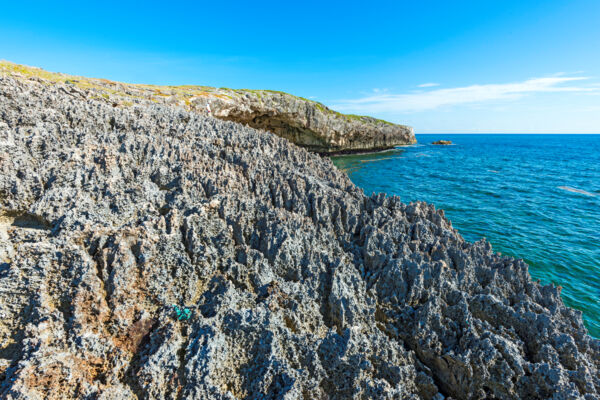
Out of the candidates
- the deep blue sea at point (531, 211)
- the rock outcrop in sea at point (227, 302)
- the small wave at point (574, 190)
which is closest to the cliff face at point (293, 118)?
the deep blue sea at point (531, 211)

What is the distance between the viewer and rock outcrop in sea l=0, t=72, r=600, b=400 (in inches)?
257

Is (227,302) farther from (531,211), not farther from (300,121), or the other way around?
(300,121)

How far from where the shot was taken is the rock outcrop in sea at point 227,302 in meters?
6.52

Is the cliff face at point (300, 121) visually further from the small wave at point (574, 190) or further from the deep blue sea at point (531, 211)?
the small wave at point (574, 190)

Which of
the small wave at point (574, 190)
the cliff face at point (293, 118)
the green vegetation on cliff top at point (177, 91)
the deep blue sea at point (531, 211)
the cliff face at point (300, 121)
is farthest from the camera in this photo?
the cliff face at point (300, 121)

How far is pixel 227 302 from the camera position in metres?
8.11

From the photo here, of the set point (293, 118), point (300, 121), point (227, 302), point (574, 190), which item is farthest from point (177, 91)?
point (574, 190)

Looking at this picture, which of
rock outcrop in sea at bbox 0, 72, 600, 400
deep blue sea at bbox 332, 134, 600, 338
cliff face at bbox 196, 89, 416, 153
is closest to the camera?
rock outcrop in sea at bbox 0, 72, 600, 400

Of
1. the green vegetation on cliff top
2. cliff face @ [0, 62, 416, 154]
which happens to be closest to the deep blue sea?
cliff face @ [0, 62, 416, 154]

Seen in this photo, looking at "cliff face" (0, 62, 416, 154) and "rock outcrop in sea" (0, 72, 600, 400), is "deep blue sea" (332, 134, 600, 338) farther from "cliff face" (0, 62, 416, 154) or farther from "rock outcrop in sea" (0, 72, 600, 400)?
"cliff face" (0, 62, 416, 154)

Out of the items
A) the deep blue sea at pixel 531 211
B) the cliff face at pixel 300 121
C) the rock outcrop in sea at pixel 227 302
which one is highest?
the cliff face at pixel 300 121

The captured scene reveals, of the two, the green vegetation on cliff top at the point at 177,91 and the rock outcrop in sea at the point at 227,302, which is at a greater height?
the green vegetation on cliff top at the point at 177,91

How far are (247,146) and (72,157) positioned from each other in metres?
12.4

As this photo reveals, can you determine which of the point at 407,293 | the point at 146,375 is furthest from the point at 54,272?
the point at 407,293
